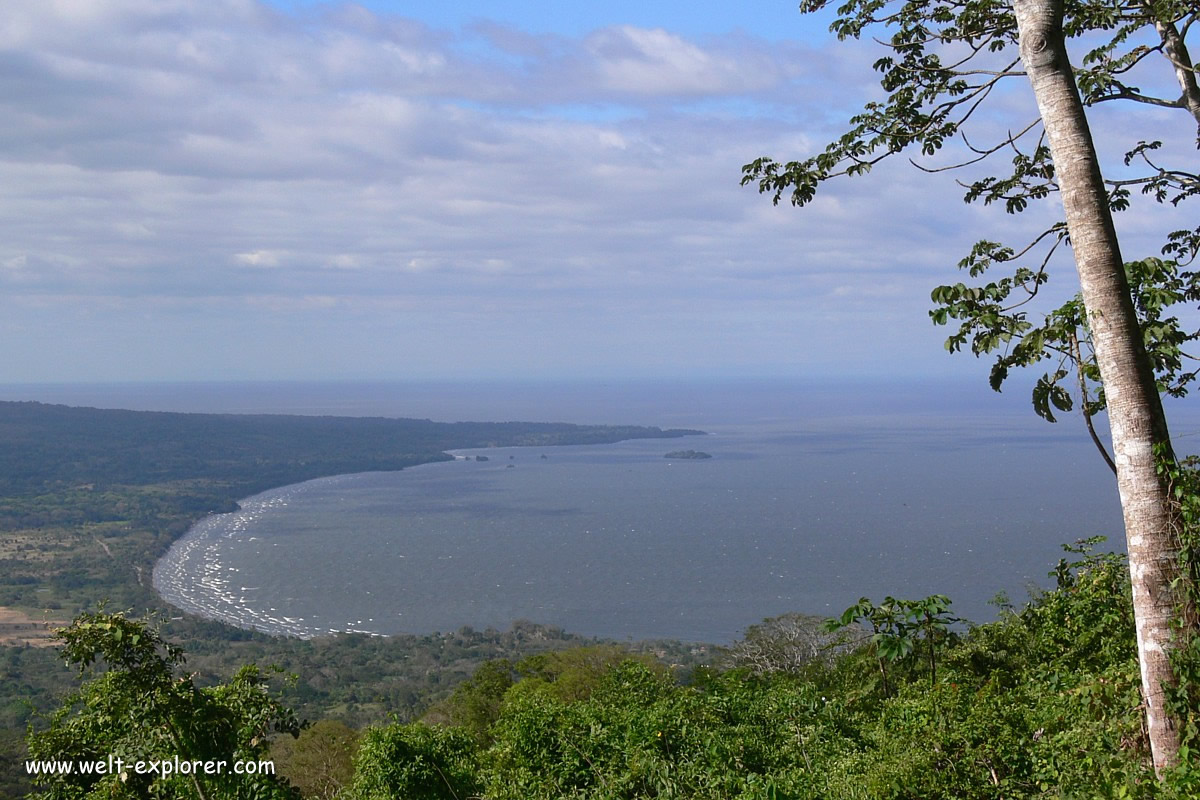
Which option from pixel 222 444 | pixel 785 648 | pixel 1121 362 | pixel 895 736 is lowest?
pixel 785 648

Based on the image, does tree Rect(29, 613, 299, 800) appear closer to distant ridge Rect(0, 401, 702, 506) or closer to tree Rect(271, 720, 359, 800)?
tree Rect(271, 720, 359, 800)

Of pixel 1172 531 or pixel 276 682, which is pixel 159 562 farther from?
pixel 1172 531

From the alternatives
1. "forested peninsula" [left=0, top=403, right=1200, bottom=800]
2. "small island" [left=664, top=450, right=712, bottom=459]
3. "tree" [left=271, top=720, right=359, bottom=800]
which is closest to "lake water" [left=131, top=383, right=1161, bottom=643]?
"small island" [left=664, top=450, right=712, bottom=459]

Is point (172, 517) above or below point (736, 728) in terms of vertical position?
below

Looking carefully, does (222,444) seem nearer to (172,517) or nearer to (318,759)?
(172,517)

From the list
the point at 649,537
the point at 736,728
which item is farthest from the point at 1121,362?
the point at 649,537

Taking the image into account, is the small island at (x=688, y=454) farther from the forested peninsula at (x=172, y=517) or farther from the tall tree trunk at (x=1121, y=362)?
the tall tree trunk at (x=1121, y=362)

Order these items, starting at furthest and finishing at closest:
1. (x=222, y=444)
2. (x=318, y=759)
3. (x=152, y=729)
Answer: (x=222, y=444), (x=318, y=759), (x=152, y=729)
